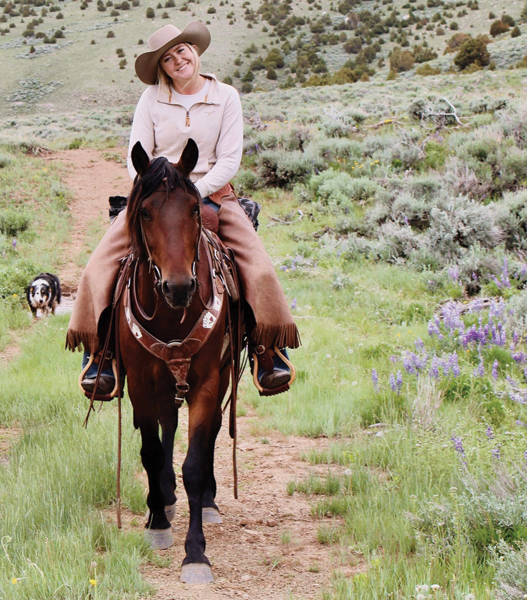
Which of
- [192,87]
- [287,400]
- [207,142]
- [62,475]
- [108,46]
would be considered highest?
[108,46]

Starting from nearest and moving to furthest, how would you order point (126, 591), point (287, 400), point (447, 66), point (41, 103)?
point (126, 591) → point (287, 400) → point (447, 66) → point (41, 103)

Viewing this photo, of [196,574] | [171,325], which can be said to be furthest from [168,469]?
[171,325]

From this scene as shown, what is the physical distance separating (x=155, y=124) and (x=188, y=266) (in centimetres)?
168

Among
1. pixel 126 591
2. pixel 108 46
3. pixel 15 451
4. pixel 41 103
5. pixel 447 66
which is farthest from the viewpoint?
pixel 108 46

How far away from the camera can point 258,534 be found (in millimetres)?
4332

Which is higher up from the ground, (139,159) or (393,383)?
(139,159)

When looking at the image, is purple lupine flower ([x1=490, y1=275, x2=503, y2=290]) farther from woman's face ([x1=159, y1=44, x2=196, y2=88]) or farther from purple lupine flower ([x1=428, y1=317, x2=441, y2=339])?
woman's face ([x1=159, y1=44, x2=196, y2=88])

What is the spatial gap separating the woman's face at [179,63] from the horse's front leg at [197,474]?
2107 mm

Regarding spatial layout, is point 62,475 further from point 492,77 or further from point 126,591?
point 492,77

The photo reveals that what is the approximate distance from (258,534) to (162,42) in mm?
3313

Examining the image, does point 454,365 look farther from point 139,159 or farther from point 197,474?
point 139,159

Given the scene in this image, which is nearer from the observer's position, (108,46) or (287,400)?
(287,400)

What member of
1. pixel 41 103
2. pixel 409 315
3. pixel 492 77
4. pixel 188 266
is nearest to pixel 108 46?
pixel 41 103

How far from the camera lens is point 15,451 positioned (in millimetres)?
5168
